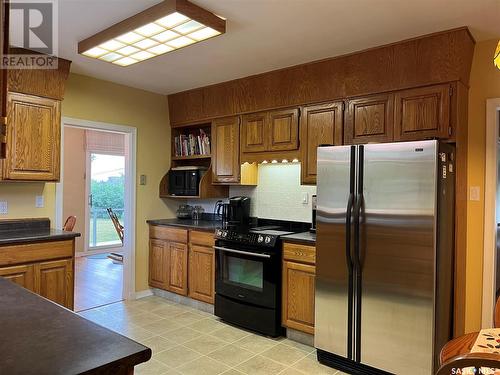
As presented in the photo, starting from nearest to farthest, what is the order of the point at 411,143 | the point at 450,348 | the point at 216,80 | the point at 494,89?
the point at 450,348, the point at 411,143, the point at 494,89, the point at 216,80

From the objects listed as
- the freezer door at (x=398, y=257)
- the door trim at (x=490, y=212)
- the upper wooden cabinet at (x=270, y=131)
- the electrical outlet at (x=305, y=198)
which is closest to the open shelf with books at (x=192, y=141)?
the upper wooden cabinet at (x=270, y=131)

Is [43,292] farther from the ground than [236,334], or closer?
farther from the ground

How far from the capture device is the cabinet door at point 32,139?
3.22 m

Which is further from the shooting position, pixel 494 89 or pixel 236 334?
pixel 236 334

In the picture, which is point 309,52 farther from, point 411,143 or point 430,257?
point 430,257

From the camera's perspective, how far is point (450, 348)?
1.49 metres

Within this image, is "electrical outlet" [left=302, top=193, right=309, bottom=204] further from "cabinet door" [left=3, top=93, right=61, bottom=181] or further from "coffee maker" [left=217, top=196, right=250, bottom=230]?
"cabinet door" [left=3, top=93, right=61, bottom=181]

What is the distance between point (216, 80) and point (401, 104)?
203 centimetres

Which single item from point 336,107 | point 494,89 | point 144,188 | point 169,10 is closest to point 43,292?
point 144,188

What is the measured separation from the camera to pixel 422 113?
2.80m

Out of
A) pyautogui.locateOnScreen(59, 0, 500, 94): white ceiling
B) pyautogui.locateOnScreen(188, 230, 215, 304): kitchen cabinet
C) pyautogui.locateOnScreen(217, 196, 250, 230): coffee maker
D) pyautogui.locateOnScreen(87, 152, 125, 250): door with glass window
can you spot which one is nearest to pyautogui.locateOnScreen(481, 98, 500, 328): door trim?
pyautogui.locateOnScreen(59, 0, 500, 94): white ceiling

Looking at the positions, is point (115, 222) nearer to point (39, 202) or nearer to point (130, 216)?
point (130, 216)

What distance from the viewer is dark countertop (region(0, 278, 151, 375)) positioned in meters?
0.88

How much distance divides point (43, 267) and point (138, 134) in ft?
6.35
